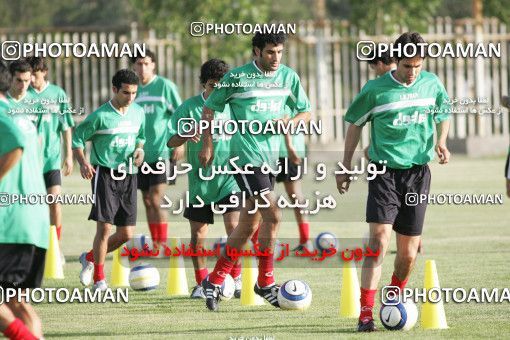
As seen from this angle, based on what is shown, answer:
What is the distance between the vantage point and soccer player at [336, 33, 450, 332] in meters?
9.91

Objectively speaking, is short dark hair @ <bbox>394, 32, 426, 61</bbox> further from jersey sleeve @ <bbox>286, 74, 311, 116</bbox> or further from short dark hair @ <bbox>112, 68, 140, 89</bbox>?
short dark hair @ <bbox>112, 68, 140, 89</bbox>

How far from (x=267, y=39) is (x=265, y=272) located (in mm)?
1933

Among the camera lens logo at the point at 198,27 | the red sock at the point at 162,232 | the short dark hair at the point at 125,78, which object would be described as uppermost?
the camera lens logo at the point at 198,27

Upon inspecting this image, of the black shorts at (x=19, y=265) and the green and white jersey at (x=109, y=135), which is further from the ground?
the green and white jersey at (x=109, y=135)

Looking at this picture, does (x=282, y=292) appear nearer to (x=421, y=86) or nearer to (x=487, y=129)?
(x=421, y=86)

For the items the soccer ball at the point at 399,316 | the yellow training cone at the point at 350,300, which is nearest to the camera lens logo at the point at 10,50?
the yellow training cone at the point at 350,300

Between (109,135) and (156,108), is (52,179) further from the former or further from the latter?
(109,135)

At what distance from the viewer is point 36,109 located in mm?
14195

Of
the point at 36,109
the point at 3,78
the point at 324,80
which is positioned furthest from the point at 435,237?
the point at 324,80

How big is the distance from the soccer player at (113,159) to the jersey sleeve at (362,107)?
294 cm

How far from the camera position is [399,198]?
10008 millimetres

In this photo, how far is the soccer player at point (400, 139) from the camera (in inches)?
390

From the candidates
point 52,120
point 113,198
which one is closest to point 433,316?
point 113,198

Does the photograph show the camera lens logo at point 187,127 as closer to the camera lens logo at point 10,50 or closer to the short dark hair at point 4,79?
the camera lens logo at point 10,50
